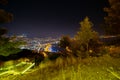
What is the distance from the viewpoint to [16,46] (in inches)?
446

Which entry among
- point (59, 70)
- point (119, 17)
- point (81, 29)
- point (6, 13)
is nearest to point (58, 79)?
point (59, 70)

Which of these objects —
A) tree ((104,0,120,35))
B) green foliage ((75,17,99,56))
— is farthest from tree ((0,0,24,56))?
green foliage ((75,17,99,56))

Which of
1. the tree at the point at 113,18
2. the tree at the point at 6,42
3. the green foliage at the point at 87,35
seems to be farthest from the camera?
the green foliage at the point at 87,35

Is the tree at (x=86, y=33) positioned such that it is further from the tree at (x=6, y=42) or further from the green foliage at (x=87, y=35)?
the tree at (x=6, y=42)

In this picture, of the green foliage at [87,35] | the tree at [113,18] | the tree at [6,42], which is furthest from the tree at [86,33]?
the tree at [6,42]

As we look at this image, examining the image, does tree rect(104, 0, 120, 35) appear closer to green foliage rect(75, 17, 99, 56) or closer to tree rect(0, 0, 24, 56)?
green foliage rect(75, 17, 99, 56)

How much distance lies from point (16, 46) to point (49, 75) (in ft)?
8.20

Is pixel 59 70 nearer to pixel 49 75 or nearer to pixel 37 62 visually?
pixel 49 75

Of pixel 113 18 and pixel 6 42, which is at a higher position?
pixel 113 18

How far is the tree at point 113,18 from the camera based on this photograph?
2481 cm

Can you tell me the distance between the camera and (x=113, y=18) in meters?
25.7

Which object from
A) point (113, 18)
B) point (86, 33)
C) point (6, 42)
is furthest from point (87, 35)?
point (6, 42)

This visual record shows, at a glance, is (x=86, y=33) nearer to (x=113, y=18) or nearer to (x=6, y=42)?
(x=113, y=18)

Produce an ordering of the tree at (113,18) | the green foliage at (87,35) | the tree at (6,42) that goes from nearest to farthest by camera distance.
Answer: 1. the tree at (6,42)
2. the tree at (113,18)
3. the green foliage at (87,35)
